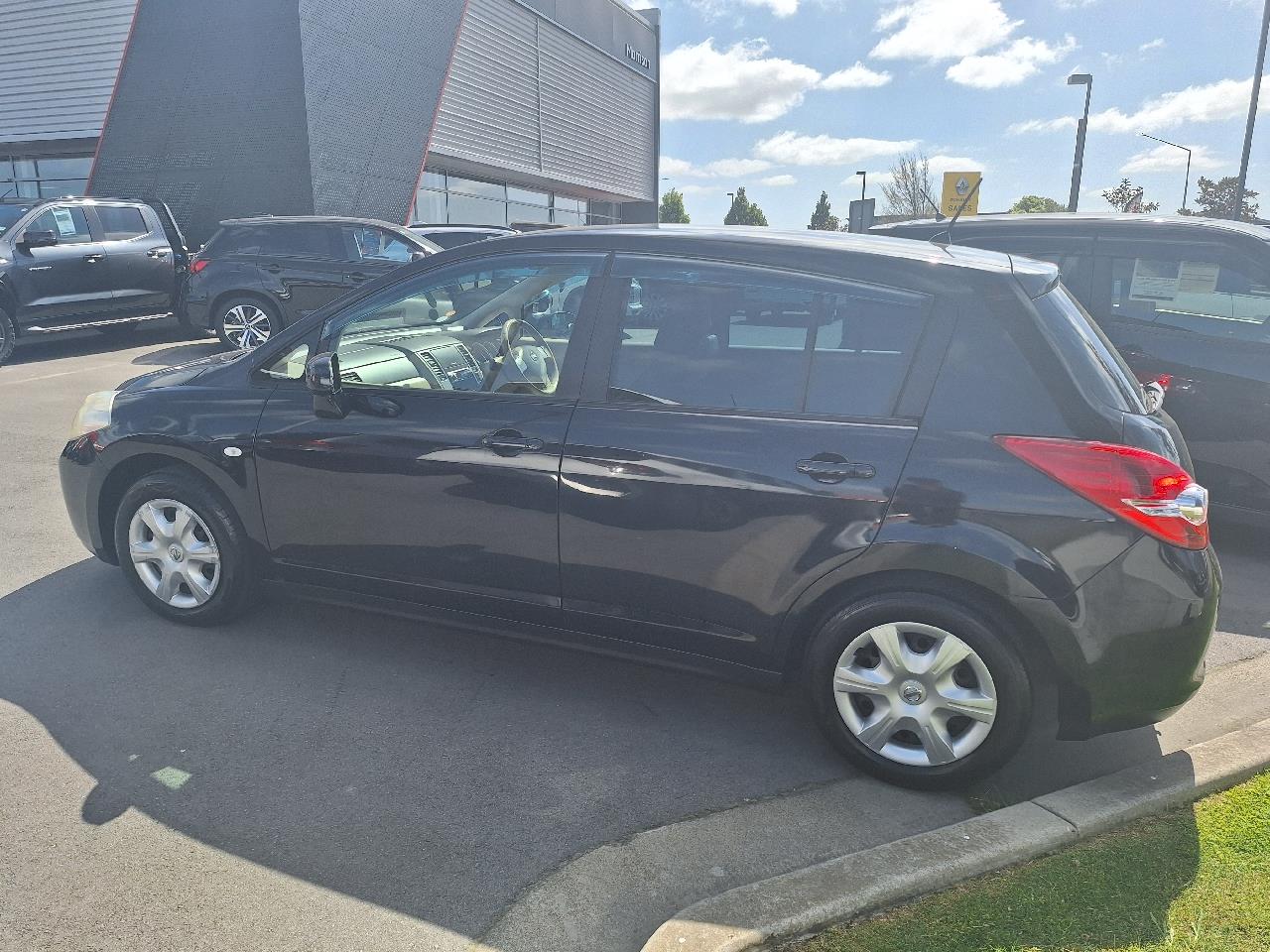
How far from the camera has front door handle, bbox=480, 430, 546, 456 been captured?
324 cm

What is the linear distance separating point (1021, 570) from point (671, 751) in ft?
4.30

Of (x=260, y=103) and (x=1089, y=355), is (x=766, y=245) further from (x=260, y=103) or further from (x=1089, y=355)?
→ (x=260, y=103)

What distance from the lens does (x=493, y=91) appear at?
26.5 m

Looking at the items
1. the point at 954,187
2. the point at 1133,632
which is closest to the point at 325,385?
the point at 1133,632

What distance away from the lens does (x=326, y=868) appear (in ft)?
8.40

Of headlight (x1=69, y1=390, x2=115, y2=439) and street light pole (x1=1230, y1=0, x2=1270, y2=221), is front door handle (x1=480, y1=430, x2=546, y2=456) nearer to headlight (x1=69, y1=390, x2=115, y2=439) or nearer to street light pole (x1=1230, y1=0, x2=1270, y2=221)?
headlight (x1=69, y1=390, x2=115, y2=439)

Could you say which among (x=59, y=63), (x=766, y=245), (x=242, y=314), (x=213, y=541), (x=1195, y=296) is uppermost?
(x=59, y=63)

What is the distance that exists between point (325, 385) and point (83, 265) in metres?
10.1

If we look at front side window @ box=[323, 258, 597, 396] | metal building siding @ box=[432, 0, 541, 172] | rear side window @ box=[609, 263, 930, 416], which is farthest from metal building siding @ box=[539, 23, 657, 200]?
rear side window @ box=[609, 263, 930, 416]

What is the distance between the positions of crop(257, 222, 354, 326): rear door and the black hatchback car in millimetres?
8252

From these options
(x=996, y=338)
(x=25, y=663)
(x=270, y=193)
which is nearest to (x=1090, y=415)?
(x=996, y=338)

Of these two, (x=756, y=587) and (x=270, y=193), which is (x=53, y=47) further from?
(x=756, y=587)

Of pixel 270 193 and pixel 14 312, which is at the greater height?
pixel 270 193

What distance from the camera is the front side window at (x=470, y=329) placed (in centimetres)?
335
